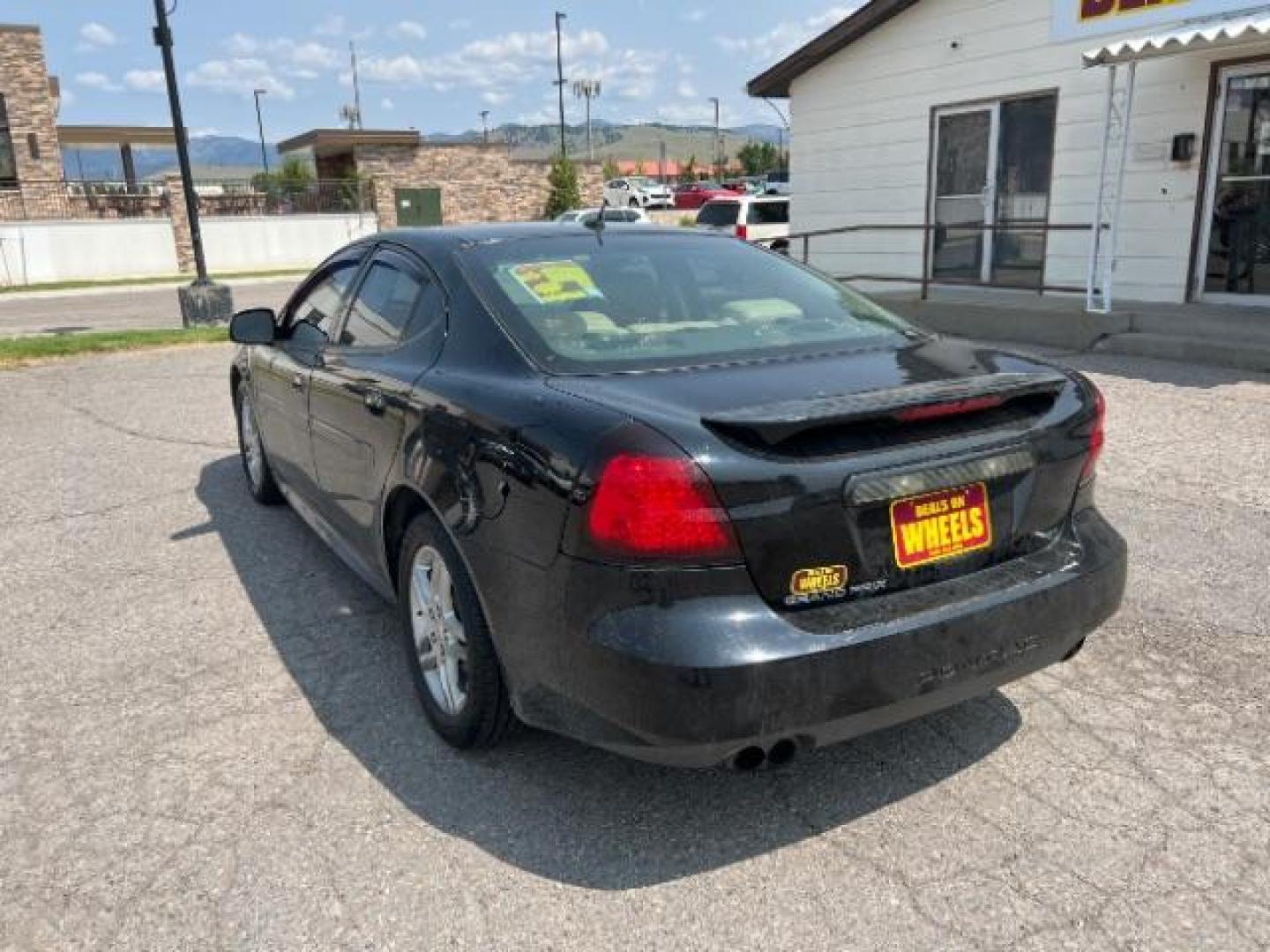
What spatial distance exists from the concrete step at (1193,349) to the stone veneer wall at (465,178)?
1182 inches

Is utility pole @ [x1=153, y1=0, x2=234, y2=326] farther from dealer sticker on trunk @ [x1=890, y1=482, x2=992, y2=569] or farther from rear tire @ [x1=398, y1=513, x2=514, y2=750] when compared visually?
dealer sticker on trunk @ [x1=890, y1=482, x2=992, y2=569]

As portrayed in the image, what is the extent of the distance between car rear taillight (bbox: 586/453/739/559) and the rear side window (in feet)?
56.7

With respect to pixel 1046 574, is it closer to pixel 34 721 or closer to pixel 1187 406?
pixel 34 721

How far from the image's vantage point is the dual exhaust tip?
230cm

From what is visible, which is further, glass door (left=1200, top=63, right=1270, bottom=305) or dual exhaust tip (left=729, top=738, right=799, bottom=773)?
glass door (left=1200, top=63, right=1270, bottom=305)

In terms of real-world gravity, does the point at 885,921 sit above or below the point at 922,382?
below

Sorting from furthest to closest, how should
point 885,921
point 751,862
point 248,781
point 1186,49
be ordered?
point 1186,49
point 248,781
point 751,862
point 885,921

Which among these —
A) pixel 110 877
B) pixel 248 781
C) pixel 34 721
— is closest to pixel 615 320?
pixel 248 781

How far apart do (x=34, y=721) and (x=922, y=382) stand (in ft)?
9.91

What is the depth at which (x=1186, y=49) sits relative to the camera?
8.87 meters

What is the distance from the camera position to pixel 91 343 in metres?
12.1

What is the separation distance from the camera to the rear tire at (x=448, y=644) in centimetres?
280

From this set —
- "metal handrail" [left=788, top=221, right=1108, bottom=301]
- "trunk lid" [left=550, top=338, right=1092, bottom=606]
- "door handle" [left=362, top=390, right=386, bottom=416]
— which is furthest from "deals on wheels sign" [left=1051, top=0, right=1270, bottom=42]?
"door handle" [left=362, top=390, right=386, bottom=416]

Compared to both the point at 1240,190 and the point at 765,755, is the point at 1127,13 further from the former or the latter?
the point at 765,755
